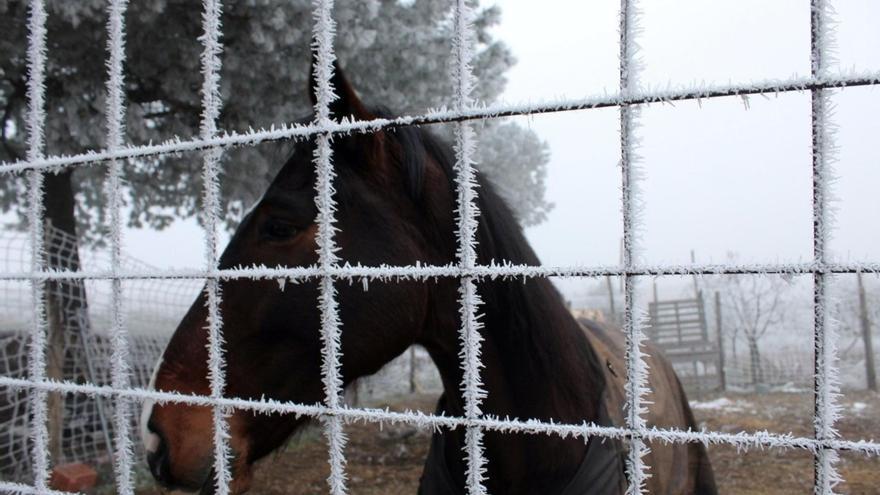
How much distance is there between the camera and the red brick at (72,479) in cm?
394

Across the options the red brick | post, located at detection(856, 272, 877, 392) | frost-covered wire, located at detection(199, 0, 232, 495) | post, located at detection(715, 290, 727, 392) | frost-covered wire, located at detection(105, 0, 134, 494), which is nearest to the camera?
frost-covered wire, located at detection(199, 0, 232, 495)

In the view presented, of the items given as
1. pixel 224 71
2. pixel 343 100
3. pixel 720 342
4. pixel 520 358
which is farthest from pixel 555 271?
pixel 720 342

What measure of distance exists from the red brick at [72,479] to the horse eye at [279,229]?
3.54m

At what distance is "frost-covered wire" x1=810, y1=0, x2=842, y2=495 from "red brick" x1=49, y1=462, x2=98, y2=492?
14.6ft

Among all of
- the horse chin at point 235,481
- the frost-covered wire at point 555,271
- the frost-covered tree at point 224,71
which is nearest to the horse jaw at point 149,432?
the horse chin at point 235,481

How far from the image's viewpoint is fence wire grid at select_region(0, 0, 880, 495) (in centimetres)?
71

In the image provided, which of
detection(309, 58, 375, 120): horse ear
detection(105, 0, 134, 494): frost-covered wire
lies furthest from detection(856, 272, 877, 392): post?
→ detection(105, 0, 134, 494): frost-covered wire

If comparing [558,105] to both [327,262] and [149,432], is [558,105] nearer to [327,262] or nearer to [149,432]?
[327,262]

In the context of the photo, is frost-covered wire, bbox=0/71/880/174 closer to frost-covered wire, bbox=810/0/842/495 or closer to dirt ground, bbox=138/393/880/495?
frost-covered wire, bbox=810/0/842/495

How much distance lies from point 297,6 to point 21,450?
365cm

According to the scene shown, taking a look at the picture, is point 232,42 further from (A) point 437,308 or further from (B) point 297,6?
(A) point 437,308

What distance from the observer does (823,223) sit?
702 mm

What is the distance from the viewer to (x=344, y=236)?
138cm

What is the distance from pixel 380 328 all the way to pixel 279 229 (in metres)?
0.33
